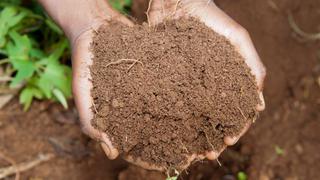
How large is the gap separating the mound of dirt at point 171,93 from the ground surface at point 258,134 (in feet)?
1.63

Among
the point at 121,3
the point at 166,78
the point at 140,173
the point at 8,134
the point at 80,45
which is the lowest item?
the point at 8,134

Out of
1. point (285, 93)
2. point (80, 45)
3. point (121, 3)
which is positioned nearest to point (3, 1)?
point (121, 3)

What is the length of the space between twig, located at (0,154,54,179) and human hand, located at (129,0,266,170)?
A: 0.64 m

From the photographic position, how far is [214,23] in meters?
1.61

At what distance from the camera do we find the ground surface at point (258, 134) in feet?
6.57

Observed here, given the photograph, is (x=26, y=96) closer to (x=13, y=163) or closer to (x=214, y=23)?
(x=13, y=163)

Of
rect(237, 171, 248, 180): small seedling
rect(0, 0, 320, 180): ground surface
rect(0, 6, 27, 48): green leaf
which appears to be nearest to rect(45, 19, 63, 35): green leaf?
rect(0, 6, 27, 48): green leaf

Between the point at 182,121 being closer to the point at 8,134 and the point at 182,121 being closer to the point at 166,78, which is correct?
the point at 166,78

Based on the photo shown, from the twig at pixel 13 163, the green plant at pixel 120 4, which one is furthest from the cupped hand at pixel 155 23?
the twig at pixel 13 163

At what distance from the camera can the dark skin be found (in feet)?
5.05

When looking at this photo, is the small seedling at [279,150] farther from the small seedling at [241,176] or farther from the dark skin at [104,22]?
the dark skin at [104,22]

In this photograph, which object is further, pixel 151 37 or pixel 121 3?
pixel 121 3

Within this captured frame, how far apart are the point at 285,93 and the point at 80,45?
1.13 m

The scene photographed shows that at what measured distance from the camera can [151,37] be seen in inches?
59.9
